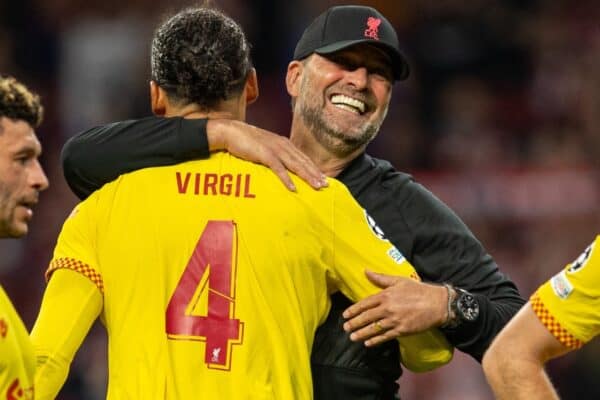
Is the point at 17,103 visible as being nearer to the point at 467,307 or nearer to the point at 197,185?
the point at 197,185

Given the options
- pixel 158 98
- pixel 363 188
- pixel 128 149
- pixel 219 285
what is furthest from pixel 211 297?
pixel 363 188

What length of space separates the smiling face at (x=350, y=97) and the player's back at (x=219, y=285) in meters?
0.82

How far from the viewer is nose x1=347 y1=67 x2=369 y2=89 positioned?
4242 millimetres

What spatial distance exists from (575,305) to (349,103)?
1.19 m

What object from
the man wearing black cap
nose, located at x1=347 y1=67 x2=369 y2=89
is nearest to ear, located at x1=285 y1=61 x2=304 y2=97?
the man wearing black cap

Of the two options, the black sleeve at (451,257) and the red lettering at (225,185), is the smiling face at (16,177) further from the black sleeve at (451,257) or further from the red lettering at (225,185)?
the black sleeve at (451,257)

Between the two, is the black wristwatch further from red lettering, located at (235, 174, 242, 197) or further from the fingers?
red lettering, located at (235, 174, 242, 197)

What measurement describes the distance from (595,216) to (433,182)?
1.15m

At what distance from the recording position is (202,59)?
3.55 m

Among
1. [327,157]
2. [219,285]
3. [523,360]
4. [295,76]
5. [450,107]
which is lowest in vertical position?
[450,107]

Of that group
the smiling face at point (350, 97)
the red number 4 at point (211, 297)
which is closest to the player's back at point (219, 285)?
the red number 4 at point (211, 297)

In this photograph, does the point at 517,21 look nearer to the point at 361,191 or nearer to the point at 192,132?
the point at 361,191

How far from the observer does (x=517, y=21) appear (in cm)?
1059

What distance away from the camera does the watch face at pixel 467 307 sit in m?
3.69
